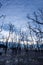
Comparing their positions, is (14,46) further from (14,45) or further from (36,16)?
(36,16)

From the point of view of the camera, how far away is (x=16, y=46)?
66750mm

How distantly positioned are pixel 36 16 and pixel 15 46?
56.7 meters

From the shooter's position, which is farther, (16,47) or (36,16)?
(16,47)

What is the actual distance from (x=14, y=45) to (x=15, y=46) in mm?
778

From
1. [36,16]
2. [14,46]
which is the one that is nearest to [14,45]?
[14,46]

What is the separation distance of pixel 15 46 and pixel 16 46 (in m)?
0.60

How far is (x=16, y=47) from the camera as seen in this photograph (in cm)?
6550

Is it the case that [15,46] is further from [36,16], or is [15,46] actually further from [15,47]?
[36,16]

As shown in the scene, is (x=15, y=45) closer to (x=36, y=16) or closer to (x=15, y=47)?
(x=15, y=47)

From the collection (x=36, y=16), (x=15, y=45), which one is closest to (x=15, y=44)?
(x=15, y=45)

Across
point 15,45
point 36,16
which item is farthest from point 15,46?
point 36,16

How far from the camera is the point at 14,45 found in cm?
6625

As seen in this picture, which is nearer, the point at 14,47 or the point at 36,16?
the point at 36,16

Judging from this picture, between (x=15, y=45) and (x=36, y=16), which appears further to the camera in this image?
(x=15, y=45)
